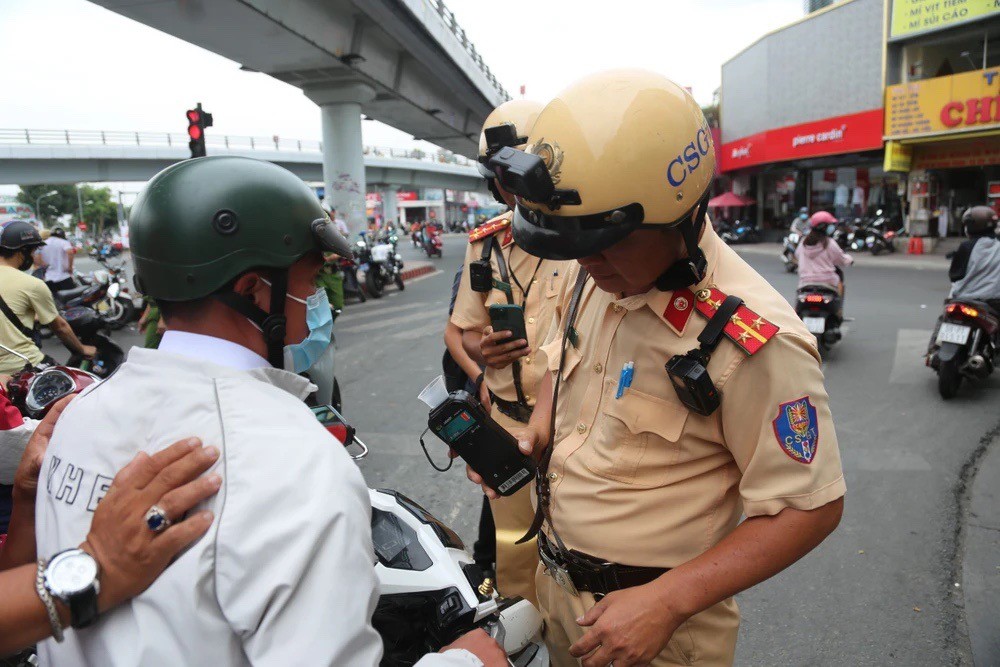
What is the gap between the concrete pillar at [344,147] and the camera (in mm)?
14352

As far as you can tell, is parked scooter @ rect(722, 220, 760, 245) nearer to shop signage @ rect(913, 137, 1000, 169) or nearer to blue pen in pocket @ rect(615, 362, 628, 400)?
shop signage @ rect(913, 137, 1000, 169)

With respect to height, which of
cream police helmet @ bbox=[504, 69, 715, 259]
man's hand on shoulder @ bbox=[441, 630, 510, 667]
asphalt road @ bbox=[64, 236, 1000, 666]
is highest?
cream police helmet @ bbox=[504, 69, 715, 259]

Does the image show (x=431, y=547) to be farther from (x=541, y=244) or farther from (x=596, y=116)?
(x=596, y=116)

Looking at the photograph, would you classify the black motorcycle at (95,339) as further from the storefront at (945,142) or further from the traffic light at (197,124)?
the storefront at (945,142)

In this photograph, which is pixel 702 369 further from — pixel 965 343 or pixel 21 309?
pixel 965 343

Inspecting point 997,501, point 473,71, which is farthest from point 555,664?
point 473,71

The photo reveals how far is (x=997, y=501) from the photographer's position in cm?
375

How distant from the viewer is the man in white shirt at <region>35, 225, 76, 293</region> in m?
9.24

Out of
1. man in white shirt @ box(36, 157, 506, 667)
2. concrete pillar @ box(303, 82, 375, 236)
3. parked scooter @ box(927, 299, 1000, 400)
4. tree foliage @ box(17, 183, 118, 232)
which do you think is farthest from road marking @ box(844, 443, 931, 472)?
tree foliage @ box(17, 183, 118, 232)

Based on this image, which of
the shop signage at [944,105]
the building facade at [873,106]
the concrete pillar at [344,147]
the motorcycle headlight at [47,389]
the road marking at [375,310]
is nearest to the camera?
the motorcycle headlight at [47,389]

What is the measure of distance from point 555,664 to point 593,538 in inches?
21.3

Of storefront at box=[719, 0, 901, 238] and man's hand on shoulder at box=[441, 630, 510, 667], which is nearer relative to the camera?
man's hand on shoulder at box=[441, 630, 510, 667]

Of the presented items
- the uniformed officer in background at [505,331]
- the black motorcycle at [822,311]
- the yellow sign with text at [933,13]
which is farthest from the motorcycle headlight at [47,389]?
the yellow sign with text at [933,13]

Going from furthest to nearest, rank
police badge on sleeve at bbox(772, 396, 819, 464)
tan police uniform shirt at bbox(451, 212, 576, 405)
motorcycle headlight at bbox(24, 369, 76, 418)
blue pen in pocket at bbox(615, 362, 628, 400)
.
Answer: tan police uniform shirt at bbox(451, 212, 576, 405) < motorcycle headlight at bbox(24, 369, 76, 418) < blue pen in pocket at bbox(615, 362, 628, 400) < police badge on sleeve at bbox(772, 396, 819, 464)
